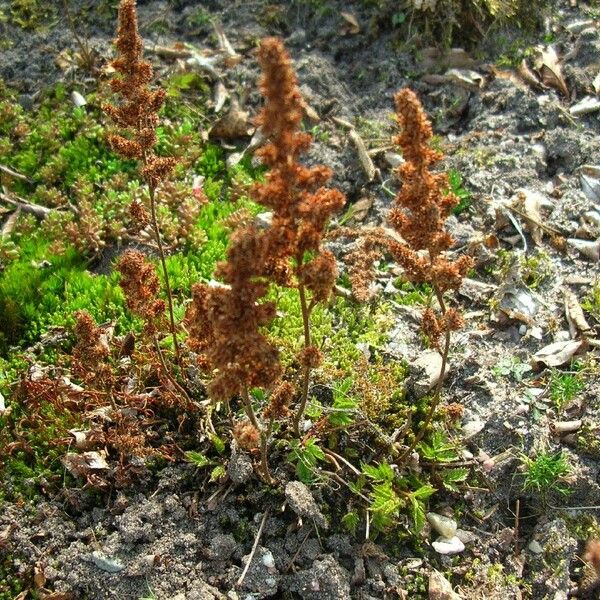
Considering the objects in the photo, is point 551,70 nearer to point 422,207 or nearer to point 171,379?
point 422,207

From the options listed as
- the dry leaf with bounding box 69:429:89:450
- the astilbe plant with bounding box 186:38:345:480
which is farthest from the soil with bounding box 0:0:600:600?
the astilbe plant with bounding box 186:38:345:480

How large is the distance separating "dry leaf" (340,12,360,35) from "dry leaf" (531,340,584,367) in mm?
3741

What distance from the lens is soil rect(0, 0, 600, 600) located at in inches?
152

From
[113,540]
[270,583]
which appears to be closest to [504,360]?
[270,583]

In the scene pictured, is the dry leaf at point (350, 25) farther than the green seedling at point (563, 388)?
Yes

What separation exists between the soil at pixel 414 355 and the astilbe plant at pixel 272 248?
3.41 ft

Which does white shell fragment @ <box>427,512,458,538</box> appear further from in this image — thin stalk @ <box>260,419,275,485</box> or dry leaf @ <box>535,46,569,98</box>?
dry leaf @ <box>535,46,569,98</box>

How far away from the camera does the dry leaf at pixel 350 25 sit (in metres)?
6.89

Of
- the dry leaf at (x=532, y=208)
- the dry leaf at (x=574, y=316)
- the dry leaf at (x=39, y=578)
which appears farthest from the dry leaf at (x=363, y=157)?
the dry leaf at (x=39, y=578)

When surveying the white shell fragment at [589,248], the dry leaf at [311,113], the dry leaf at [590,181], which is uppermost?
the dry leaf at [311,113]

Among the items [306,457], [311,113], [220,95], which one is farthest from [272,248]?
[220,95]

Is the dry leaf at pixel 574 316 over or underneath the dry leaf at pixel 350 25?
underneath

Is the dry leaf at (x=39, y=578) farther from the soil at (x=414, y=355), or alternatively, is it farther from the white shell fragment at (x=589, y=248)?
the white shell fragment at (x=589, y=248)

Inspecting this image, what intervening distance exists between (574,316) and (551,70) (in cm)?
264
